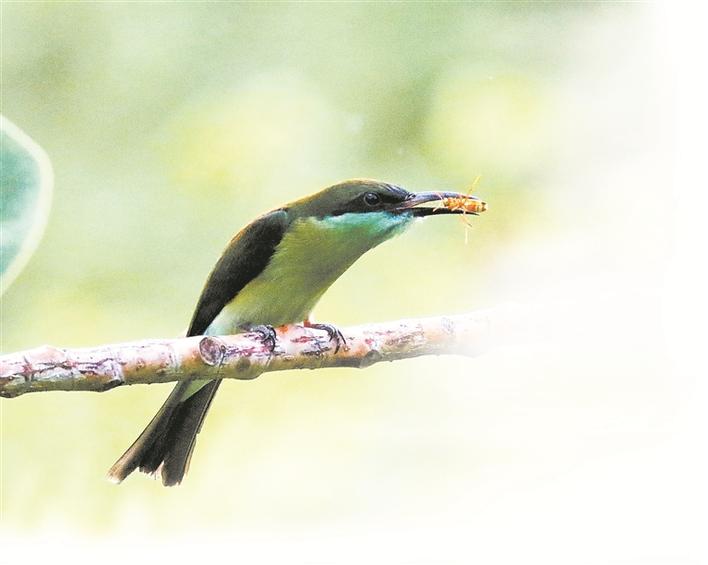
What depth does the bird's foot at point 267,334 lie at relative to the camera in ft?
7.07

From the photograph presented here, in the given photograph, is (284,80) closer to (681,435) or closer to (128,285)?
(128,285)

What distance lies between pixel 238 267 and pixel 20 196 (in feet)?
2.15

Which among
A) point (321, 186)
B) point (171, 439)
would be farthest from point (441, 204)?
point (171, 439)

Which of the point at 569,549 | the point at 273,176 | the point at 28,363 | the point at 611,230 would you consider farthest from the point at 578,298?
the point at 28,363

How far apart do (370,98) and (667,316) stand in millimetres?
949

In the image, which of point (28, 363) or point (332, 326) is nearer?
point (28, 363)

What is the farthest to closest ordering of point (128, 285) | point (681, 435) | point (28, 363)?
1. point (128, 285)
2. point (681, 435)
3. point (28, 363)

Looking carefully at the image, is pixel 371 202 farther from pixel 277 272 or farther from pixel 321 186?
pixel 277 272

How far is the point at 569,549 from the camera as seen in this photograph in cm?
218

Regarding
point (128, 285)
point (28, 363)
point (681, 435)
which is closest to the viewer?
point (28, 363)

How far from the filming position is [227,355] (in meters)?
2.09

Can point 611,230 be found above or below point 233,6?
below

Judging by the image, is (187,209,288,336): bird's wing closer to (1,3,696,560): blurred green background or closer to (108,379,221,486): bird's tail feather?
(1,3,696,560): blurred green background

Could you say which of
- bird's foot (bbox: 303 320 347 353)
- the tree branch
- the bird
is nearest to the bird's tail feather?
the bird
